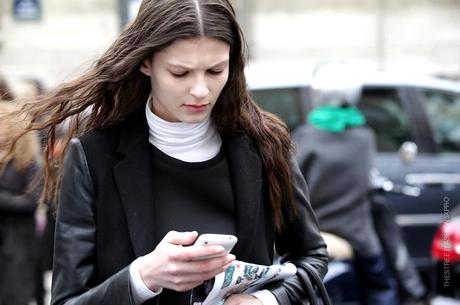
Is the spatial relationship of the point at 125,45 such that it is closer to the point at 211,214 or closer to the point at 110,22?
the point at 211,214

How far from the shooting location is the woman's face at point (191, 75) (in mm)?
2324

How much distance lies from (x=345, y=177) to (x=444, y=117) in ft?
6.81

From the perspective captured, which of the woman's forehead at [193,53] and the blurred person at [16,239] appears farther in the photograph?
the blurred person at [16,239]

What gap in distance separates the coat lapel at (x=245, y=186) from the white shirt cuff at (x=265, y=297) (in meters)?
0.10

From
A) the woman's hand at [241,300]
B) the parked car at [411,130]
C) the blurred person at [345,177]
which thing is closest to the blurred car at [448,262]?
the blurred person at [345,177]

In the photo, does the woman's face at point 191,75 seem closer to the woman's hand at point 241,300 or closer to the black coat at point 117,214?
the black coat at point 117,214

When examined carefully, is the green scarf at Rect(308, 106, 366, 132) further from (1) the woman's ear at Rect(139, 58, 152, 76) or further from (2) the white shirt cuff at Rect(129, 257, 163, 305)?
(2) the white shirt cuff at Rect(129, 257, 163, 305)

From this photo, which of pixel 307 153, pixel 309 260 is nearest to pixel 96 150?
pixel 309 260

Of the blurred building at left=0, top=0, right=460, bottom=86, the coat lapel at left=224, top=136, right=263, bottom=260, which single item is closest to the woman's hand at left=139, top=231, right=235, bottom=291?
the coat lapel at left=224, top=136, right=263, bottom=260

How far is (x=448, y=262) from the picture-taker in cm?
510

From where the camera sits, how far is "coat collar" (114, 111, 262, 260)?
2.38 metres

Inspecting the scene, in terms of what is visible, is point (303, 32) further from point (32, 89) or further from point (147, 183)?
point (147, 183)

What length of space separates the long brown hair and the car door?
4578mm

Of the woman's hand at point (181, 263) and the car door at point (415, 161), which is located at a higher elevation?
the woman's hand at point (181, 263)
